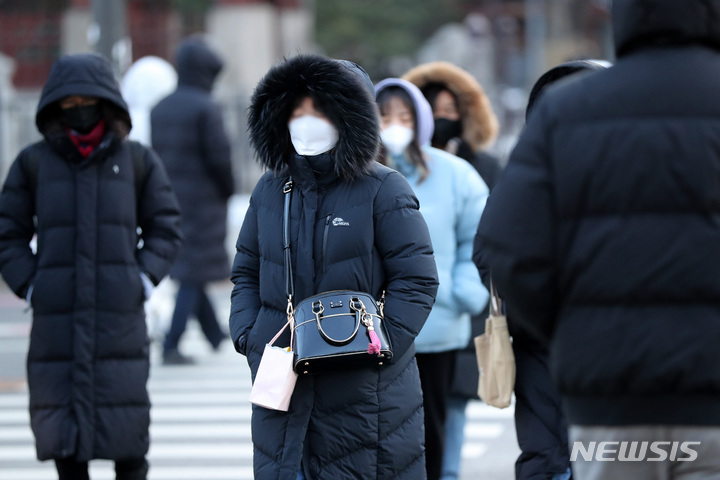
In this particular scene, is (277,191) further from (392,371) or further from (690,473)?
(690,473)

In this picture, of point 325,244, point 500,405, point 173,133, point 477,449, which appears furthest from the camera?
point 173,133

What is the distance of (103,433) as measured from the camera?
5.04m

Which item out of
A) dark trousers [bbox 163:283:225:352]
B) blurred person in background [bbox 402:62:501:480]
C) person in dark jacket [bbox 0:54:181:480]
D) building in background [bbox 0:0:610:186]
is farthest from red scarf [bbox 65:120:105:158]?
building in background [bbox 0:0:610:186]

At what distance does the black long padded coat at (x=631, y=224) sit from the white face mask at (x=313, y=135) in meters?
1.20

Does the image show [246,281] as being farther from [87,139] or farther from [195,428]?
[195,428]

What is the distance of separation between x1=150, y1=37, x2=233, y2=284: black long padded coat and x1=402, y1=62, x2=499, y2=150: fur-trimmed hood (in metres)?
3.48

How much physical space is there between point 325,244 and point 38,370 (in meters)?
1.70

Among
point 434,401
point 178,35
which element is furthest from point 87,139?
point 178,35

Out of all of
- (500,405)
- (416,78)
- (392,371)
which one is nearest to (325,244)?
(392,371)

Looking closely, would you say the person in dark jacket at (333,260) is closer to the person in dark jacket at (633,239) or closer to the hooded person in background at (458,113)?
the person in dark jacket at (633,239)

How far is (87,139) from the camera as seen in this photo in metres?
5.23

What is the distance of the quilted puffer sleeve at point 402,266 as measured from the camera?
160 inches

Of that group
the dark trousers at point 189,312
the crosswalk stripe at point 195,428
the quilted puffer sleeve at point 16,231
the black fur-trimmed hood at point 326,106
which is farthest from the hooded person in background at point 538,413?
the dark trousers at point 189,312

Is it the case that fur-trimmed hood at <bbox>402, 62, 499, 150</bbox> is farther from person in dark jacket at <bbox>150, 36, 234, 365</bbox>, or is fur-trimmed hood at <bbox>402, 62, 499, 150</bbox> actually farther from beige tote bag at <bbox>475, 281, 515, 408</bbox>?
person in dark jacket at <bbox>150, 36, 234, 365</bbox>
